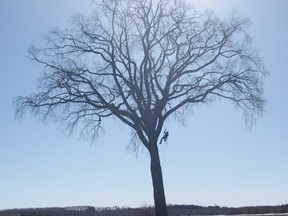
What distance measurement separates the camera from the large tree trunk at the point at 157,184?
29234 mm

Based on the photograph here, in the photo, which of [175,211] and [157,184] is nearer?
[157,184]

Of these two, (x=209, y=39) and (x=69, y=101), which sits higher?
(x=209, y=39)

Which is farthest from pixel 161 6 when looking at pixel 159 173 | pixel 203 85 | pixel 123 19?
pixel 159 173

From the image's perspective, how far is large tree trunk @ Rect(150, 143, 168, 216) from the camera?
1151 inches

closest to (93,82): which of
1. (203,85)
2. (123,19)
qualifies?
(123,19)

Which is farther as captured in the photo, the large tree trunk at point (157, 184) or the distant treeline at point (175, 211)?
the distant treeline at point (175, 211)

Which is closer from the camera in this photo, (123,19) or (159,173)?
(159,173)

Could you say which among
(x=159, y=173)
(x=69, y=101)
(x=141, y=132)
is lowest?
(x=159, y=173)

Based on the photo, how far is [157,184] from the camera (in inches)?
1167

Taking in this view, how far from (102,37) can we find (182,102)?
222 inches

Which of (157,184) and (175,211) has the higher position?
(175,211)

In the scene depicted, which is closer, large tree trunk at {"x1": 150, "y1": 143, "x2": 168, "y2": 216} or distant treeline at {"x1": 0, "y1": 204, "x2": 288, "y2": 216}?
large tree trunk at {"x1": 150, "y1": 143, "x2": 168, "y2": 216}

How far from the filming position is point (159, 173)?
97.7ft

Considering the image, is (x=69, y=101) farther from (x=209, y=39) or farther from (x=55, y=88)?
(x=209, y=39)
